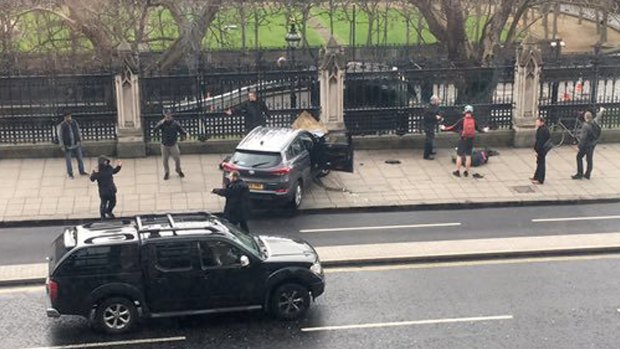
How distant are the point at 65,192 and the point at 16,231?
240cm

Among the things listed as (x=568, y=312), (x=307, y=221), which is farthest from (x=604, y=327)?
(x=307, y=221)

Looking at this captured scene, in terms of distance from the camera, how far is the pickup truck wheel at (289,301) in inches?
516

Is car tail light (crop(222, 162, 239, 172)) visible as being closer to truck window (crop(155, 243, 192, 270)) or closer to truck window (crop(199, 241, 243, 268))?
truck window (crop(199, 241, 243, 268))

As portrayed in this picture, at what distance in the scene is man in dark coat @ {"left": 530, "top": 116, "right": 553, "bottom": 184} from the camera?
2080cm

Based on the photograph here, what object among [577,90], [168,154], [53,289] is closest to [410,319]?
[53,289]

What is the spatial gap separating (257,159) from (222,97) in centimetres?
582

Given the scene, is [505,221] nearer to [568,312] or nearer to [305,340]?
[568,312]

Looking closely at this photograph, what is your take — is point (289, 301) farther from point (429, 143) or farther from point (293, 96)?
point (293, 96)

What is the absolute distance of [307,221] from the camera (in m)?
18.7

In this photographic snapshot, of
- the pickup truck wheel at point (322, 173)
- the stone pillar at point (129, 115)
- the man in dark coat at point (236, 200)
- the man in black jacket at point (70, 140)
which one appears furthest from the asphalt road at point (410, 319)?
the stone pillar at point (129, 115)

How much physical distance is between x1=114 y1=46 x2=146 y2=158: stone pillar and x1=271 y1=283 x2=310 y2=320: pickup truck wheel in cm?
1103

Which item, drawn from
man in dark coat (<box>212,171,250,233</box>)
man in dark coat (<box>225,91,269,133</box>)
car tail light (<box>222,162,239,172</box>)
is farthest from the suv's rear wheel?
man in dark coat (<box>225,91,269,133</box>)

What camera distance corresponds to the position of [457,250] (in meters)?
16.4

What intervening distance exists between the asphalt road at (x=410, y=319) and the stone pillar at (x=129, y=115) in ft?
29.1
